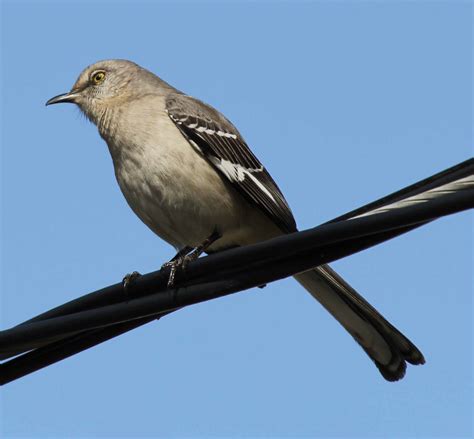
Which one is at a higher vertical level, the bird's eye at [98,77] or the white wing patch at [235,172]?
the bird's eye at [98,77]

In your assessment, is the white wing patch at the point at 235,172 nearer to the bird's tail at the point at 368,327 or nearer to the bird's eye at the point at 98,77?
the bird's tail at the point at 368,327

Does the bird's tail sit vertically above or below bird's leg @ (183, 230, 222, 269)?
below

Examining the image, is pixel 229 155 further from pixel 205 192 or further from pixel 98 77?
pixel 98 77

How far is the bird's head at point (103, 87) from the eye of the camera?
26.2 ft

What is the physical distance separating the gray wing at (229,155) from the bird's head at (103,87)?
550 millimetres

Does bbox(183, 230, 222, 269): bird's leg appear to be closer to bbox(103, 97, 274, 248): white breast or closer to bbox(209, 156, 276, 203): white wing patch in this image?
bbox(103, 97, 274, 248): white breast

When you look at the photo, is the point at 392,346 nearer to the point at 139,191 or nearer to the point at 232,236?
the point at 232,236

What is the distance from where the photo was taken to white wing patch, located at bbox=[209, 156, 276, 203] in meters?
7.04

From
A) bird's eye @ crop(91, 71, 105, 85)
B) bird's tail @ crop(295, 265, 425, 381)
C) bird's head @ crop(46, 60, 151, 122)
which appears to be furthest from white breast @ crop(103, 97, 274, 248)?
bird's eye @ crop(91, 71, 105, 85)

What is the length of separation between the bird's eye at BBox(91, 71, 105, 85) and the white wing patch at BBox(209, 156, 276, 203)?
1.86 meters

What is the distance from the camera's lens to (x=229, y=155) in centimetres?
729

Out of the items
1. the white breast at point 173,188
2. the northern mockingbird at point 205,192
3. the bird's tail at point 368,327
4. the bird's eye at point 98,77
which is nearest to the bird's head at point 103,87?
the bird's eye at point 98,77

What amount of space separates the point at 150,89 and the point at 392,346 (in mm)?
3369

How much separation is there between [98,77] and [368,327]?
3.80 m
